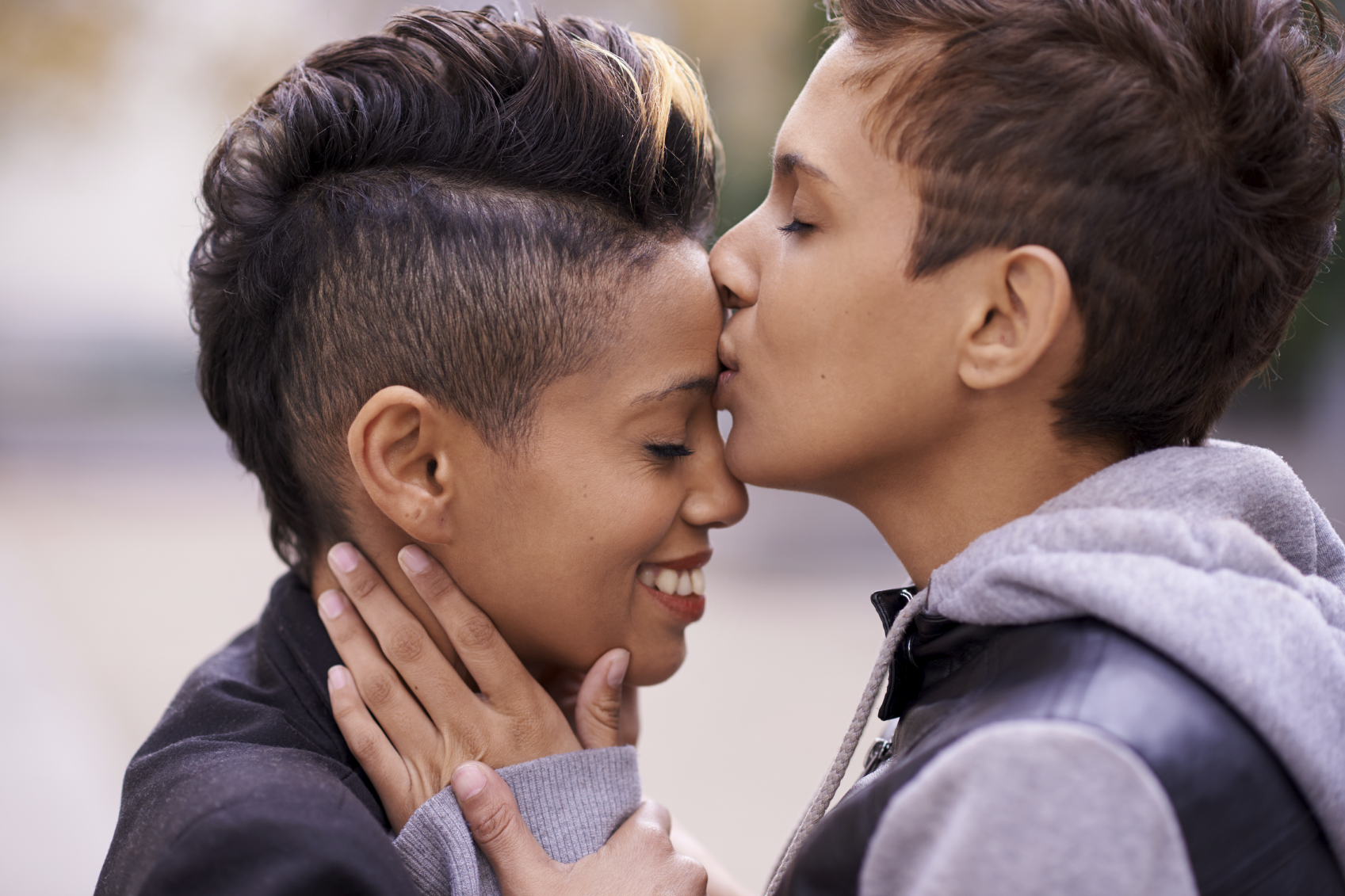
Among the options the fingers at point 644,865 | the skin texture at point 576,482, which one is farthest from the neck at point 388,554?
the fingers at point 644,865

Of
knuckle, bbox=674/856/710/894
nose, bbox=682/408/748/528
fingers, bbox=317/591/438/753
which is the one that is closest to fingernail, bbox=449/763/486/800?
fingers, bbox=317/591/438/753

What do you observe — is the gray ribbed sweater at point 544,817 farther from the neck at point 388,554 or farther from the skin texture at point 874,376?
the neck at point 388,554

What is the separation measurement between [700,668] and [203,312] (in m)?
3.85

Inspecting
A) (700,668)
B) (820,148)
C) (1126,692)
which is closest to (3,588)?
(700,668)

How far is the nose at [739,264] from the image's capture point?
70.2 inches

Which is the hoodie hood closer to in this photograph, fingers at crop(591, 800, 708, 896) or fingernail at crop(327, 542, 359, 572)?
fingers at crop(591, 800, 708, 896)

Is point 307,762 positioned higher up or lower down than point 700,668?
higher up

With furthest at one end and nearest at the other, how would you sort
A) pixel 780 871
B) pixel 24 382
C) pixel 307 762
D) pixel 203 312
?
pixel 24 382, pixel 203 312, pixel 780 871, pixel 307 762

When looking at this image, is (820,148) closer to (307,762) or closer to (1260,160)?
(1260,160)

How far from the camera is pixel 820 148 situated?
63.9 inches

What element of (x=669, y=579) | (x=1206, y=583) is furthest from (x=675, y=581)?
(x=1206, y=583)

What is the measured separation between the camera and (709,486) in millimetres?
1857

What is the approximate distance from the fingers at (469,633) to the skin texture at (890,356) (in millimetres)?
528

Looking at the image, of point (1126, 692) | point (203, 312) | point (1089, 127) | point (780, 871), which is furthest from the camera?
point (203, 312)
